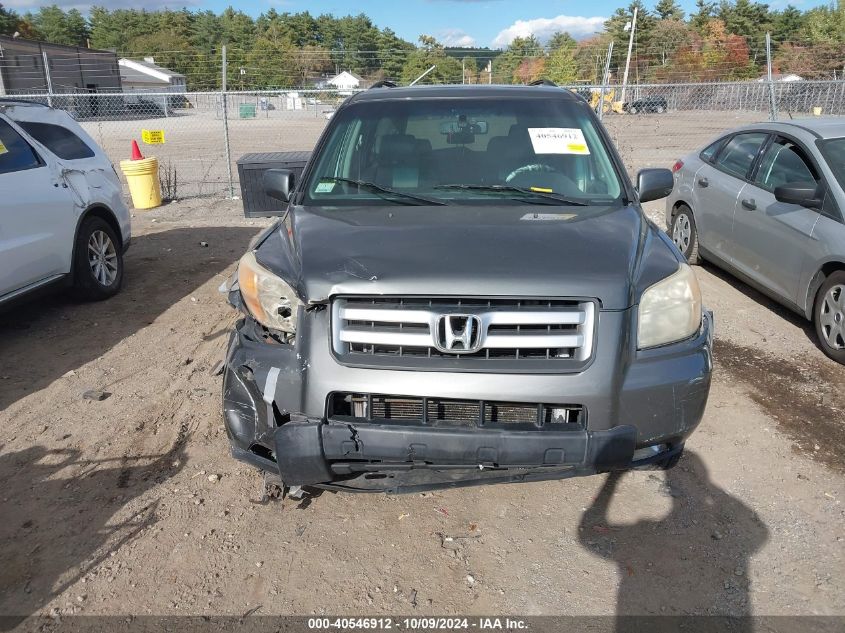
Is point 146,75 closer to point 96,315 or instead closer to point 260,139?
point 260,139

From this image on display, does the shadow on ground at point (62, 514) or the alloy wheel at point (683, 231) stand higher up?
the alloy wheel at point (683, 231)

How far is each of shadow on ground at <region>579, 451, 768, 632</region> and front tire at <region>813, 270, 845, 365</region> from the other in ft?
7.08

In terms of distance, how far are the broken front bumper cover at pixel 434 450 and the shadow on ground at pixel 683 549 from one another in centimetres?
53

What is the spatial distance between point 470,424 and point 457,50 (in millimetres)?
53573

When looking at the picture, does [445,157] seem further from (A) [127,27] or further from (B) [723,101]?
(A) [127,27]

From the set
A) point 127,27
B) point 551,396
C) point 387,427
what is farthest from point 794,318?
point 127,27

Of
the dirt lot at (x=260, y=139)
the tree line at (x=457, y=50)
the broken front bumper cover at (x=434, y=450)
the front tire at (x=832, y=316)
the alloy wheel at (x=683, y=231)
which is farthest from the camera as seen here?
Answer: the tree line at (x=457, y=50)

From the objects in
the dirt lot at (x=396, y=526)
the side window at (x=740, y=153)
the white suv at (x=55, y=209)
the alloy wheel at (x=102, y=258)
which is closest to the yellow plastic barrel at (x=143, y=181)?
the white suv at (x=55, y=209)

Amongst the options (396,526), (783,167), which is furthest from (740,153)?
(396,526)

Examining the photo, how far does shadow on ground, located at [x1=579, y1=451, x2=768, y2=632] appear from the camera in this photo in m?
2.65

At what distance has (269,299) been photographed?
286cm

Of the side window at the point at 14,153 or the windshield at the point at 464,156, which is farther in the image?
the side window at the point at 14,153

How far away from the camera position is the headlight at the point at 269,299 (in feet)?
9.17

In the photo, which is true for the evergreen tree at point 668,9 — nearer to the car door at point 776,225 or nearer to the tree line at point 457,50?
the tree line at point 457,50
